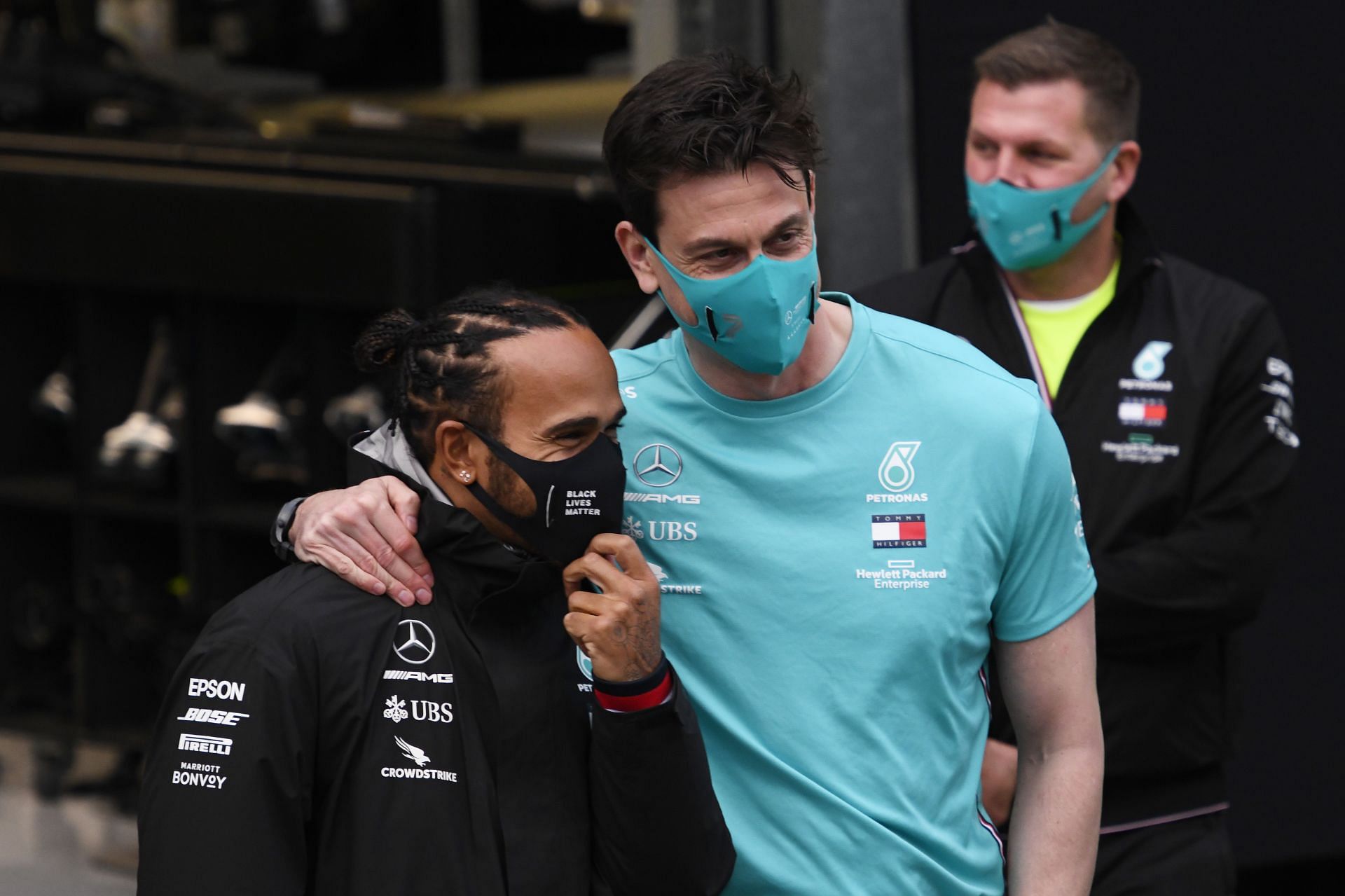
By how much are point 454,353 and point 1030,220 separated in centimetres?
119

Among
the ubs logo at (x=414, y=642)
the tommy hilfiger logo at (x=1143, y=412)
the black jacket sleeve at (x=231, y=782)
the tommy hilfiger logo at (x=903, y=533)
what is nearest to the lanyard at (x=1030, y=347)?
the tommy hilfiger logo at (x=1143, y=412)

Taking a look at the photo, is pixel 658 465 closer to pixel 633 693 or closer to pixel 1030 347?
pixel 633 693

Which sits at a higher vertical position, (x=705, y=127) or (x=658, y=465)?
(x=705, y=127)

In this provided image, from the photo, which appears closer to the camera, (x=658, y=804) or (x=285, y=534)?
(x=658, y=804)

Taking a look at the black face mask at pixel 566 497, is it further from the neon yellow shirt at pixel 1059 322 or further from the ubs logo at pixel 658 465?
the neon yellow shirt at pixel 1059 322

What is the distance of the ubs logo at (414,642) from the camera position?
1736 millimetres

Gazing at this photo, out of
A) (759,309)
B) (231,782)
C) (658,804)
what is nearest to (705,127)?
(759,309)

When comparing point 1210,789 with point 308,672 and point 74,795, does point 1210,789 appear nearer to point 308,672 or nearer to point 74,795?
point 308,672

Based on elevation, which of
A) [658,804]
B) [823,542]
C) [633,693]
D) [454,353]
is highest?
[454,353]

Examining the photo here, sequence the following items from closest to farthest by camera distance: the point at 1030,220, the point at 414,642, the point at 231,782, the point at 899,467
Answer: the point at 231,782 → the point at 414,642 → the point at 899,467 → the point at 1030,220

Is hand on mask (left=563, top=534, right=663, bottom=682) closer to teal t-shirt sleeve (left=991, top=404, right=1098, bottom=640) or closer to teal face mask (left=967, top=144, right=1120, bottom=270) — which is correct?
teal t-shirt sleeve (left=991, top=404, right=1098, bottom=640)

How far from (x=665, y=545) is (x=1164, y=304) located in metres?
1.18

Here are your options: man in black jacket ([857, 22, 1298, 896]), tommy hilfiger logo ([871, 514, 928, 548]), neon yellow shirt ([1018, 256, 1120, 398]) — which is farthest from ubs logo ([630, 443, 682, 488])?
neon yellow shirt ([1018, 256, 1120, 398])

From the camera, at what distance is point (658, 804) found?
1691 mm
